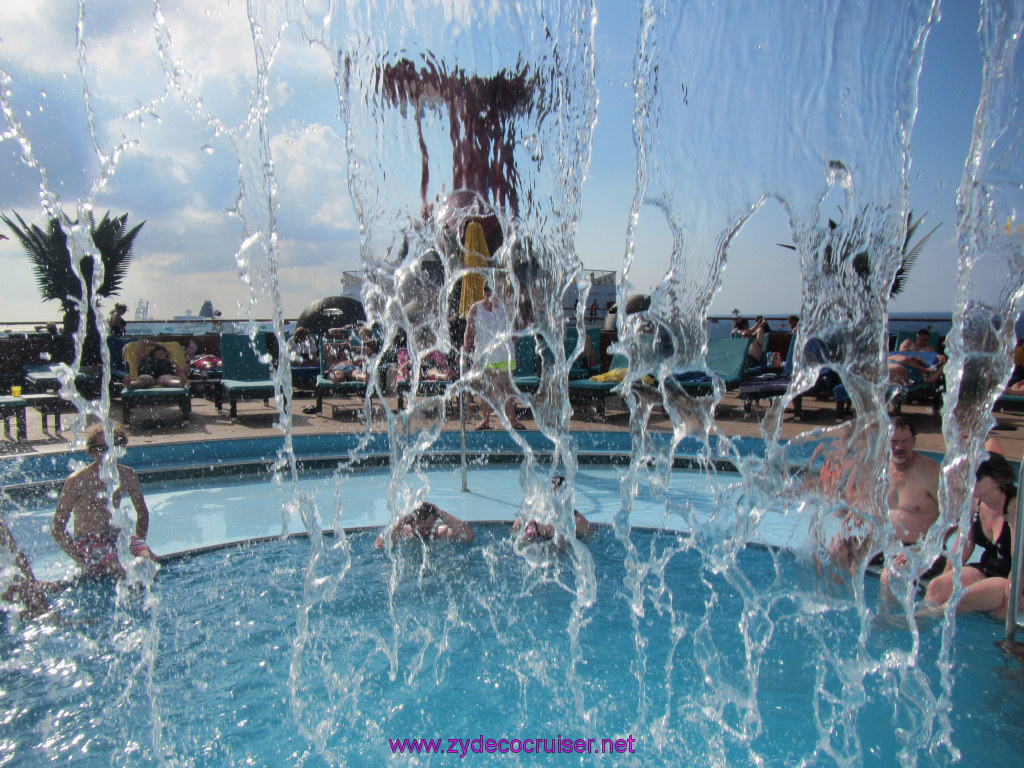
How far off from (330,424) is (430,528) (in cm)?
474

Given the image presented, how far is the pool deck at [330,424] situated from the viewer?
23.8 feet

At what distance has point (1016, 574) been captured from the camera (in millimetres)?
2674

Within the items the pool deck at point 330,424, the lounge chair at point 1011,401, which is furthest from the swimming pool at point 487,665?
the lounge chair at point 1011,401

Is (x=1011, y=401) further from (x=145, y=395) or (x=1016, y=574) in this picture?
(x=145, y=395)

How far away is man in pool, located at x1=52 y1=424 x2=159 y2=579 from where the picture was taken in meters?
3.63

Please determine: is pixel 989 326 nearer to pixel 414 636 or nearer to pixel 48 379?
pixel 414 636

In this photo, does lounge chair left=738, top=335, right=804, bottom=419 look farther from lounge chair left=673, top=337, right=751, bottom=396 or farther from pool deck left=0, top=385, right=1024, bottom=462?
lounge chair left=673, top=337, right=751, bottom=396

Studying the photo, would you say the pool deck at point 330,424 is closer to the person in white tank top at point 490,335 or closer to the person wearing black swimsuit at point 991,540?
the person in white tank top at point 490,335

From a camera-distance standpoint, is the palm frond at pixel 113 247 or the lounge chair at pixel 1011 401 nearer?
the lounge chair at pixel 1011 401

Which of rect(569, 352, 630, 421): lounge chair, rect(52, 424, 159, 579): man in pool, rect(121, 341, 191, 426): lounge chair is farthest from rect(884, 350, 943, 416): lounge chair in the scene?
rect(121, 341, 191, 426): lounge chair

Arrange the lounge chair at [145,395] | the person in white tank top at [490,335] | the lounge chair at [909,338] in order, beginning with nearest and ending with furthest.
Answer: the person in white tank top at [490,335]
the lounge chair at [145,395]
the lounge chair at [909,338]

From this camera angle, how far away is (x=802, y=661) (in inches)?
119

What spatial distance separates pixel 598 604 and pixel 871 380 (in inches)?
79.2

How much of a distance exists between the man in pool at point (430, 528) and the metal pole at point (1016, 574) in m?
2.99
